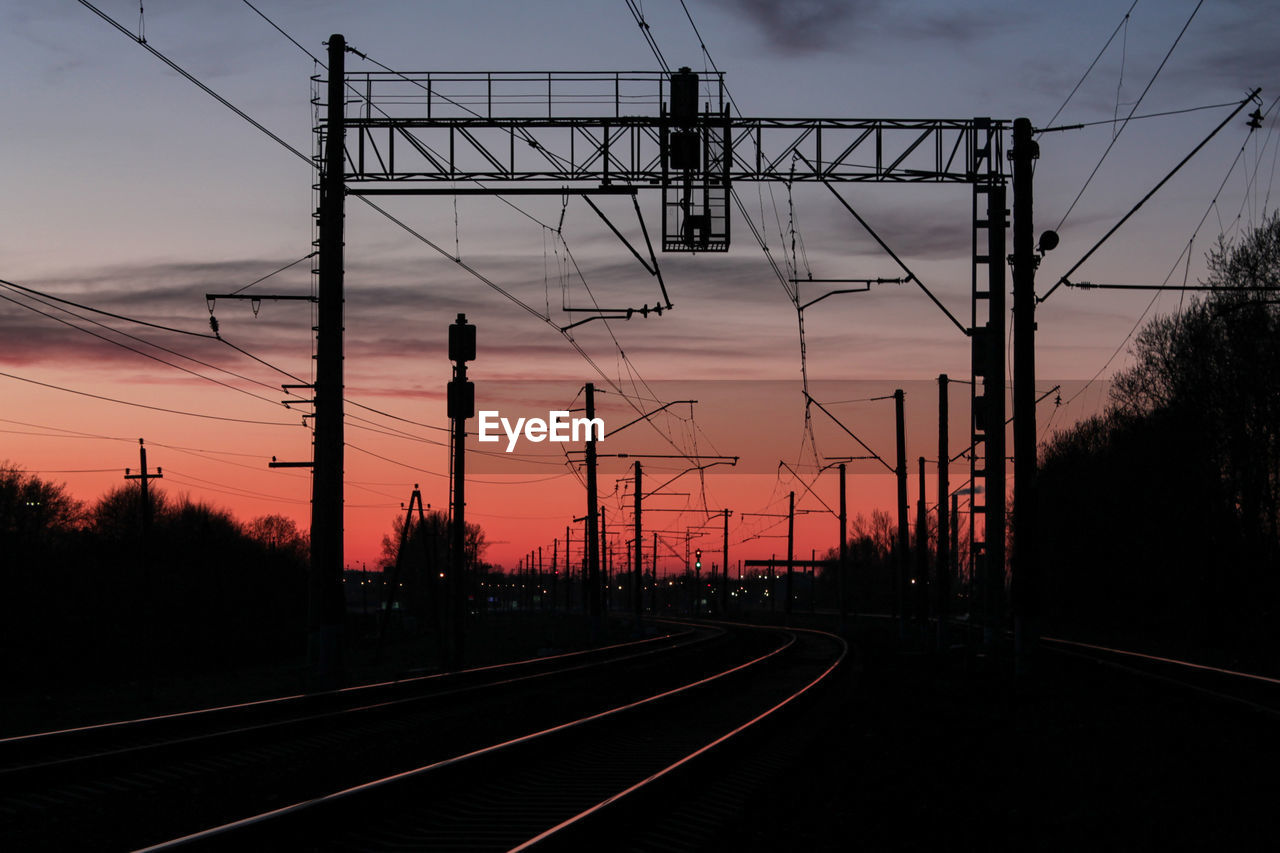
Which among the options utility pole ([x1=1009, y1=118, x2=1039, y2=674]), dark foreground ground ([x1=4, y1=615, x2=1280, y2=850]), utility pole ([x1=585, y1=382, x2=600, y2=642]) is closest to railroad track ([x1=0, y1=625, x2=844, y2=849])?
dark foreground ground ([x1=4, y1=615, x2=1280, y2=850])

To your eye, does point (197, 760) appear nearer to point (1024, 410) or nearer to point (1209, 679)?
point (1024, 410)

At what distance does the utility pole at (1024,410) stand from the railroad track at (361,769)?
15.4 ft

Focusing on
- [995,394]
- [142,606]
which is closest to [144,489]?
[142,606]

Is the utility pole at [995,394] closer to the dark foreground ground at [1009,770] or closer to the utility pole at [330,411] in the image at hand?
the dark foreground ground at [1009,770]

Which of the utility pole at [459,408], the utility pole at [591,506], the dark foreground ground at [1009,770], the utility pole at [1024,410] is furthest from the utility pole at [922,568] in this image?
the utility pole at [1024,410]

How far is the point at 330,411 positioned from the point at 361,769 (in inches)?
512


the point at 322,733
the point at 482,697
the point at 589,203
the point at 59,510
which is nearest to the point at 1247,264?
the point at 589,203

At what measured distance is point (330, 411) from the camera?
2702 cm

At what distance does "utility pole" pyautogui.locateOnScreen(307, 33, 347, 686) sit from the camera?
26.7 metres

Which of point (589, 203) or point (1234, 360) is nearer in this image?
point (589, 203)

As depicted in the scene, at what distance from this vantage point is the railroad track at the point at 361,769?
10781mm

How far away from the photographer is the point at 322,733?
61.2 ft

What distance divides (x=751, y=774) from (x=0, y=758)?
7.94 meters

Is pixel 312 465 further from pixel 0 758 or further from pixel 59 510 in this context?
pixel 59 510
